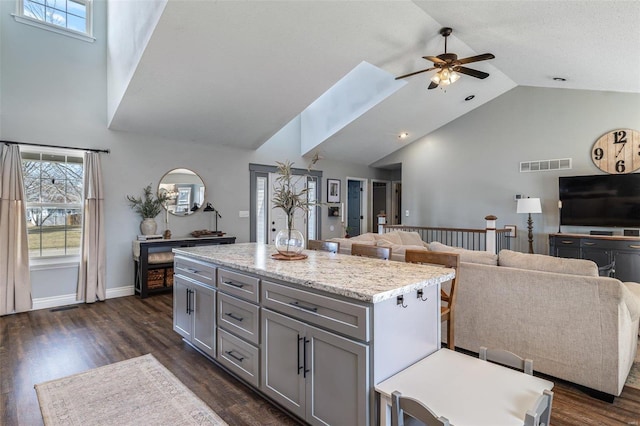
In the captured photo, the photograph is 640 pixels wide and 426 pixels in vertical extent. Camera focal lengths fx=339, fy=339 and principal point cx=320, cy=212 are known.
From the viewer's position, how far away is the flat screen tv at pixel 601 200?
5238mm

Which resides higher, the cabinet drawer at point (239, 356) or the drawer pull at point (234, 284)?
the drawer pull at point (234, 284)

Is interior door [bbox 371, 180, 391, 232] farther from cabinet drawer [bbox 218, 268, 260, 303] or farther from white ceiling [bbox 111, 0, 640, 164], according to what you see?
cabinet drawer [bbox 218, 268, 260, 303]

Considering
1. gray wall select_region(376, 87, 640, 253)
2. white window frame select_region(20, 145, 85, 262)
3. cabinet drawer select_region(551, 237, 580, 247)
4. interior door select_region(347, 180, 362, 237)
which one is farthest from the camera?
interior door select_region(347, 180, 362, 237)

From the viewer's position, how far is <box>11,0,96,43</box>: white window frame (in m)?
4.42

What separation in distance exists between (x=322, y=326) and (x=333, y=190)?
668 cm

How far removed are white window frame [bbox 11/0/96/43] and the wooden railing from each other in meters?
5.77

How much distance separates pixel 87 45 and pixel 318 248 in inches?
182

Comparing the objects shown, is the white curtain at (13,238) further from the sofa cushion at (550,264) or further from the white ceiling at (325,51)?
the sofa cushion at (550,264)

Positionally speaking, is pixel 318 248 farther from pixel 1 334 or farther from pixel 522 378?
pixel 1 334

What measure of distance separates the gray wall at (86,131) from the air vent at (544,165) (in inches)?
227

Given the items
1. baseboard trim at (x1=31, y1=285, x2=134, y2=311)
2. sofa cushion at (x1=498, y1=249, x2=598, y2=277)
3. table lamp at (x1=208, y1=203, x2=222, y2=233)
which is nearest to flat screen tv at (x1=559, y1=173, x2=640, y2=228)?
sofa cushion at (x1=498, y1=249, x2=598, y2=277)

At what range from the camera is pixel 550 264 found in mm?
2625

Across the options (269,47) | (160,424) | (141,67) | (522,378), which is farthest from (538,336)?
(141,67)

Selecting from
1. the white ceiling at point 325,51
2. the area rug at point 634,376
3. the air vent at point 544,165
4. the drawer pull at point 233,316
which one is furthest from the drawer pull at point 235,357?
Answer: the air vent at point 544,165
